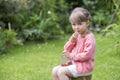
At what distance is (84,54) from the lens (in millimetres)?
4895

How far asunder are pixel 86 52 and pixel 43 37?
609cm

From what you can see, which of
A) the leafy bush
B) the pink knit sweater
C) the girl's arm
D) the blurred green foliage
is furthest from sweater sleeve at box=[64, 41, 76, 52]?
the blurred green foliage

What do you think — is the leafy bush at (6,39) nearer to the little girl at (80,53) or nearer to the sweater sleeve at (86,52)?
the little girl at (80,53)

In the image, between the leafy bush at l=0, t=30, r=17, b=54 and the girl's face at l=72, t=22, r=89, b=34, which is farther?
the leafy bush at l=0, t=30, r=17, b=54

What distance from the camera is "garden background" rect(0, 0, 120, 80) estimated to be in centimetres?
765

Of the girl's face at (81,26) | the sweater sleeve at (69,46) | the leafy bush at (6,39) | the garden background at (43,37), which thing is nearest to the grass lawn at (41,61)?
the garden background at (43,37)

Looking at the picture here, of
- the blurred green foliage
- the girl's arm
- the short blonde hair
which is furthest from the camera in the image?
the blurred green foliage

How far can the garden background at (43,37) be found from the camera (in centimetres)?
765

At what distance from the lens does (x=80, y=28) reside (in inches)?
199

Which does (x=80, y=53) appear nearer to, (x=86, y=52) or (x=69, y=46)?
(x=86, y=52)

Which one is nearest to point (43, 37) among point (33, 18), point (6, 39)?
point (33, 18)

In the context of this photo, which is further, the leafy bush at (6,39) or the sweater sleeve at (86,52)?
the leafy bush at (6,39)

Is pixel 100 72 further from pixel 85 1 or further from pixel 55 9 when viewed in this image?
pixel 85 1

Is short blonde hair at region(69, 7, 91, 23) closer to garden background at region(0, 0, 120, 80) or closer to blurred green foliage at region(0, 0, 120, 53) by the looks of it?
garden background at region(0, 0, 120, 80)
